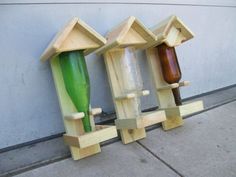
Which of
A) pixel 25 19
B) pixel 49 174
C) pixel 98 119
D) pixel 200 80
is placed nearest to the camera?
pixel 49 174

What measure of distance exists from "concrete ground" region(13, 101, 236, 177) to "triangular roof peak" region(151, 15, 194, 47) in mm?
296

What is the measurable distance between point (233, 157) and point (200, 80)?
468mm

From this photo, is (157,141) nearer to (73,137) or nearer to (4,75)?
(73,137)

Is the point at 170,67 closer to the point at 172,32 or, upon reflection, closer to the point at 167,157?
the point at 172,32

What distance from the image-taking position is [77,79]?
0.70m

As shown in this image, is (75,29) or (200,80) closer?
(75,29)

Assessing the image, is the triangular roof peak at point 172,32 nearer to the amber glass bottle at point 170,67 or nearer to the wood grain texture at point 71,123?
the amber glass bottle at point 170,67

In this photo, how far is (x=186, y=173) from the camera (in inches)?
26.9

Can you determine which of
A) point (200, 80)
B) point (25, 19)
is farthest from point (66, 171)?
point (200, 80)

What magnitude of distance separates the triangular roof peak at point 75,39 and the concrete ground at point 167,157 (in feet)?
0.98

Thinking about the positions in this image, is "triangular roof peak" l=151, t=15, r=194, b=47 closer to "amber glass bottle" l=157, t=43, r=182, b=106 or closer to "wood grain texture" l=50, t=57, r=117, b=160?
"amber glass bottle" l=157, t=43, r=182, b=106

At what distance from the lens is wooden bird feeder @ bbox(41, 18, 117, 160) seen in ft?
2.12

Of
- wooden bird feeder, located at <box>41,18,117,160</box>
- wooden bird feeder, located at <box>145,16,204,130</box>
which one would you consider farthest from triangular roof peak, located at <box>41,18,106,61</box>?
wooden bird feeder, located at <box>145,16,204,130</box>

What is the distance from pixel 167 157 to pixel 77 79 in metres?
0.33
